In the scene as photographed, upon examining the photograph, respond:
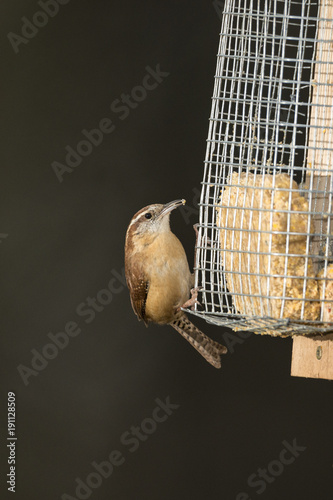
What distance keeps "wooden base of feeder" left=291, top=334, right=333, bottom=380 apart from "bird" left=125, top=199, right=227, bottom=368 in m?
0.75

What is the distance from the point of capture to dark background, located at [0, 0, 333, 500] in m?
4.92

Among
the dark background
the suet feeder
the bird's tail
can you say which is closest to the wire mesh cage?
the suet feeder

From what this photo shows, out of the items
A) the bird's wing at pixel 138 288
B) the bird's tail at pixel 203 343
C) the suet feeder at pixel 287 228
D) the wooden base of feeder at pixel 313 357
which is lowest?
the bird's tail at pixel 203 343

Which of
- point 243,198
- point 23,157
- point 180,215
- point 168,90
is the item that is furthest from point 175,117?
point 243,198

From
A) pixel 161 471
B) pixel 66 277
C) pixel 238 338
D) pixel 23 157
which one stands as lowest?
pixel 161 471

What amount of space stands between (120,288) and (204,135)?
1.26 m

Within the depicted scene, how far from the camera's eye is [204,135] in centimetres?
504

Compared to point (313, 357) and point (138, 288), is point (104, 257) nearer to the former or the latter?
point (138, 288)

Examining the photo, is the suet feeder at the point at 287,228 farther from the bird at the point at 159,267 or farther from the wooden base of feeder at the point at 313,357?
the bird at the point at 159,267

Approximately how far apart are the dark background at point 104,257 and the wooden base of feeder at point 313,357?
2042 mm

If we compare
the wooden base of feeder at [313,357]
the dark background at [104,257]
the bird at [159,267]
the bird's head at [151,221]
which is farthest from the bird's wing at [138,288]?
the dark background at [104,257]

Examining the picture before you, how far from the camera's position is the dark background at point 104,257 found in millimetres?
4922

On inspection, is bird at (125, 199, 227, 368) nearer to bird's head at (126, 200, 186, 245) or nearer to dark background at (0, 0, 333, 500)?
bird's head at (126, 200, 186, 245)

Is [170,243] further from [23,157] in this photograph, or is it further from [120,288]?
[23,157]
